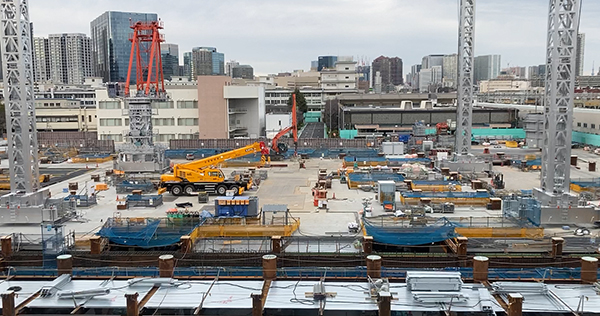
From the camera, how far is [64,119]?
82.8 metres

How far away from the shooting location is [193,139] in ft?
205

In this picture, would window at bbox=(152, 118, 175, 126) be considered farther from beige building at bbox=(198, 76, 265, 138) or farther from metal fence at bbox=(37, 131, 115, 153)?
metal fence at bbox=(37, 131, 115, 153)

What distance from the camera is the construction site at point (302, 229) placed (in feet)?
42.2

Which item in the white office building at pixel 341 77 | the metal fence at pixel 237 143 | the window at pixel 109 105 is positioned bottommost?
the metal fence at pixel 237 143

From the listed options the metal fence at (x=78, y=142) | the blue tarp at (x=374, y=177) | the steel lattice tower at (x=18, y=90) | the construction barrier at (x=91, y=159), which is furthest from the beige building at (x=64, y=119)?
the steel lattice tower at (x=18, y=90)

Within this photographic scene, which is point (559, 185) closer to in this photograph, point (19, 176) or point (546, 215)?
point (546, 215)

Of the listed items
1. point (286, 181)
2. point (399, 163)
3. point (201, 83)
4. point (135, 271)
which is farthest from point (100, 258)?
point (201, 83)

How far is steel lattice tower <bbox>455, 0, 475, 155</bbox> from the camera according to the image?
129ft

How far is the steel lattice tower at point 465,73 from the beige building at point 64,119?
61.7m

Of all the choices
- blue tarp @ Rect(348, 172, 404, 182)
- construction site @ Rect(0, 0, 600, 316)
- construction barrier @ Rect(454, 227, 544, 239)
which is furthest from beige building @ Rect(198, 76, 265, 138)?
construction barrier @ Rect(454, 227, 544, 239)

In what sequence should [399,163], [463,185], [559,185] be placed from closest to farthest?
[559,185]
[463,185]
[399,163]

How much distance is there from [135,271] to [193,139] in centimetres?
4771

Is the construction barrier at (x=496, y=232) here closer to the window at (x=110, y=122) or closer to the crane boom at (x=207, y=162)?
the crane boom at (x=207, y=162)

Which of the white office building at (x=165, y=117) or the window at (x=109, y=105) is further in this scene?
the white office building at (x=165, y=117)
